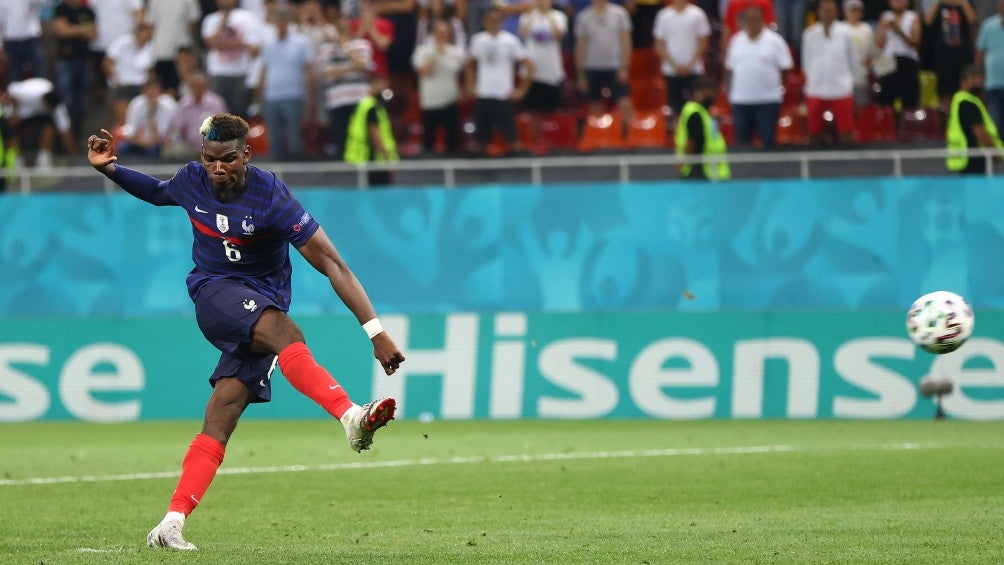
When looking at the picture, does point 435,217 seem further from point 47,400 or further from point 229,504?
point 229,504

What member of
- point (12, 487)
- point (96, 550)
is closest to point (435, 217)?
point (12, 487)

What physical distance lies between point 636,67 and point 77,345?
26.0ft

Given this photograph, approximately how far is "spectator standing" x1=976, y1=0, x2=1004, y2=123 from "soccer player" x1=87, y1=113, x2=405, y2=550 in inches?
500

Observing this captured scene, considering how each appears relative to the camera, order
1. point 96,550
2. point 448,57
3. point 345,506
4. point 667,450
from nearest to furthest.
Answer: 1. point 96,550
2. point 345,506
3. point 667,450
4. point 448,57

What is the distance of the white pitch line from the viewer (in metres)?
12.6

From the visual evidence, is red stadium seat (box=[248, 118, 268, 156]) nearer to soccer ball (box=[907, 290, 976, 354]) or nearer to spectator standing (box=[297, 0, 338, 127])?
spectator standing (box=[297, 0, 338, 127])

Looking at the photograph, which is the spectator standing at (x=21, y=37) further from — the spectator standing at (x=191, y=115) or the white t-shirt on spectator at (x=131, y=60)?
the spectator standing at (x=191, y=115)

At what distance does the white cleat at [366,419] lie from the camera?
296 inches

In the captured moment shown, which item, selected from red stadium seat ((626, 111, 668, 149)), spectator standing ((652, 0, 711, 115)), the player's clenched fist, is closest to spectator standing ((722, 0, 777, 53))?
spectator standing ((652, 0, 711, 115))

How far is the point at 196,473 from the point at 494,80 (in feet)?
42.1

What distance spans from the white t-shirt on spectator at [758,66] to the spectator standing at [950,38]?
6.02 feet

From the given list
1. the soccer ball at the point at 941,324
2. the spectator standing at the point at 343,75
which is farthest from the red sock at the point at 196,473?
the spectator standing at the point at 343,75

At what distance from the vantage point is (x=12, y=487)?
39.4ft

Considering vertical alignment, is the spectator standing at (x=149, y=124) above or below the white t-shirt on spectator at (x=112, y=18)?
below
